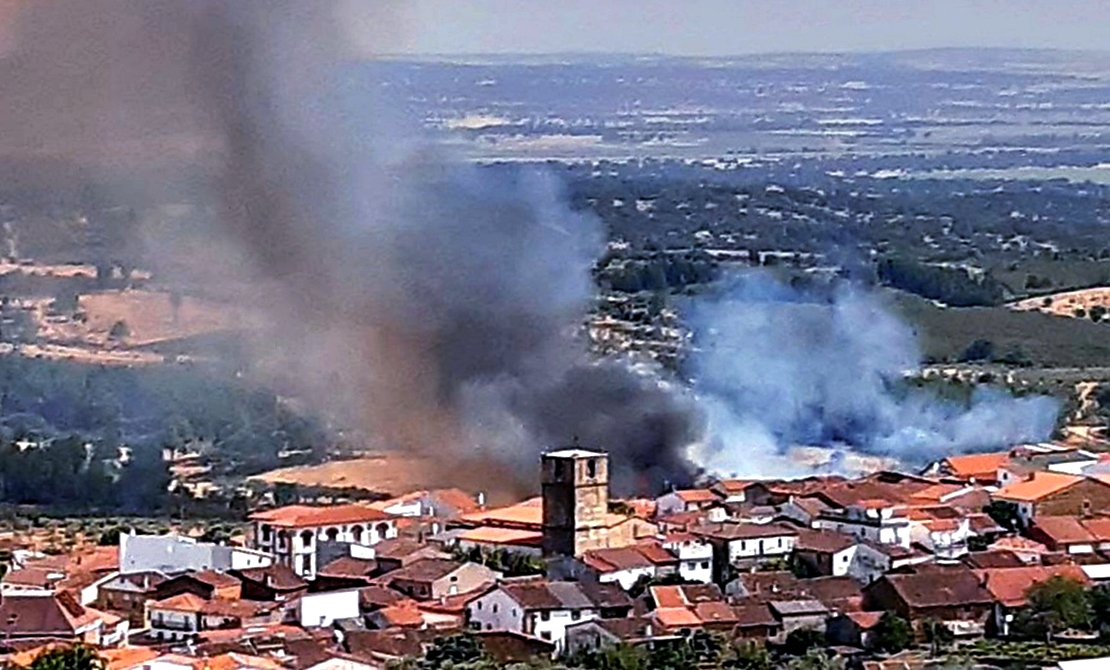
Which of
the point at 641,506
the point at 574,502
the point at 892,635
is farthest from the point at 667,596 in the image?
the point at 641,506

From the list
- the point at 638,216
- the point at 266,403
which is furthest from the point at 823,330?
the point at 638,216

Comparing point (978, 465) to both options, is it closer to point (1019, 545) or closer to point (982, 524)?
point (982, 524)

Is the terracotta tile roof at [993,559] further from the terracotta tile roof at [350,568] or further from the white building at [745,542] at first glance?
the terracotta tile roof at [350,568]

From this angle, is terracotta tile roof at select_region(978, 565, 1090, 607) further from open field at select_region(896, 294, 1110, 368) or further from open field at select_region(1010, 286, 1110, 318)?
open field at select_region(1010, 286, 1110, 318)

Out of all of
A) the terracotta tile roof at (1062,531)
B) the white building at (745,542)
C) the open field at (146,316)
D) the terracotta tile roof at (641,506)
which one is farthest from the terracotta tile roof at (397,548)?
the open field at (146,316)

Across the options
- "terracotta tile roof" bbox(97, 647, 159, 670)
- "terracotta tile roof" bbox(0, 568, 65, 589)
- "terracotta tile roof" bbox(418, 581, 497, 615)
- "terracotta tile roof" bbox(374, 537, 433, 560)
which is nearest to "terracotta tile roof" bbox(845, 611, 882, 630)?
"terracotta tile roof" bbox(418, 581, 497, 615)

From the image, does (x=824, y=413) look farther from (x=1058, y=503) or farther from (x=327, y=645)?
(x=327, y=645)
